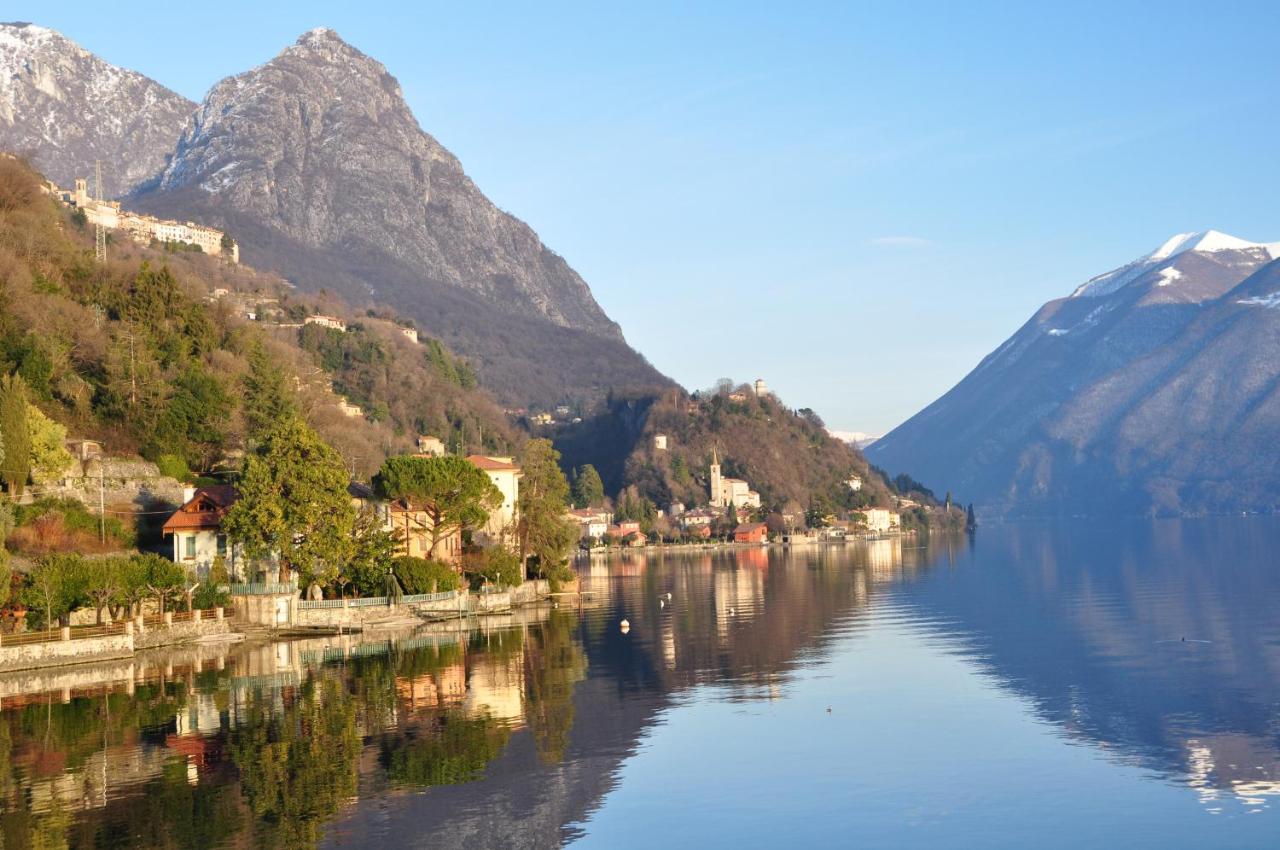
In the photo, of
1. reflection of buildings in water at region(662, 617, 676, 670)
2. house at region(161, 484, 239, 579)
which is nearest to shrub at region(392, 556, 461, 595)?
house at region(161, 484, 239, 579)

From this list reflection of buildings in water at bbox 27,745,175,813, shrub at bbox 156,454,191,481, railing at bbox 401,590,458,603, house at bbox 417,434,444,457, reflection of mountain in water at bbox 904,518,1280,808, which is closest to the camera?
reflection of buildings in water at bbox 27,745,175,813

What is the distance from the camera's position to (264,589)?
70.8 meters

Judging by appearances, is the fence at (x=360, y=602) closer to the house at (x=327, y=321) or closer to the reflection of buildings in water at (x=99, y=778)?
the reflection of buildings in water at (x=99, y=778)

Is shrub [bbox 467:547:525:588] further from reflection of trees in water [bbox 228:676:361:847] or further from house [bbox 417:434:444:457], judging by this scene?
house [bbox 417:434:444:457]

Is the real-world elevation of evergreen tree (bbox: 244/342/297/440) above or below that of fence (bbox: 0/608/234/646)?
above

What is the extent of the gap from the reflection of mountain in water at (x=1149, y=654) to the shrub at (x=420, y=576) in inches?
1072

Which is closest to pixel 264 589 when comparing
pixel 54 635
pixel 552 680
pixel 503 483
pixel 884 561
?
pixel 54 635

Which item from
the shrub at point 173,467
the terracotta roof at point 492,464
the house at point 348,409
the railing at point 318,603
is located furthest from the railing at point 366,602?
the house at point 348,409

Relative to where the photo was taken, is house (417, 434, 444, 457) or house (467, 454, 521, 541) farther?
house (417, 434, 444, 457)

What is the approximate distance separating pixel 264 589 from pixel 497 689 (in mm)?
22546

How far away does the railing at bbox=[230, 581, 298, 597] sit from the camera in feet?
232

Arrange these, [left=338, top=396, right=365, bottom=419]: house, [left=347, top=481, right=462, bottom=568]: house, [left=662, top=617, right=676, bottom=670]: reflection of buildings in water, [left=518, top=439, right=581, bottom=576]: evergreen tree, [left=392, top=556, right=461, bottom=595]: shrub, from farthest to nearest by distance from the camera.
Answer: [left=338, top=396, right=365, bottom=419]: house
[left=518, top=439, right=581, bottom=576]: evergreen tree
[left=347, top=481, right=462, bottom=568]: house
[left=392, top=556, right=461, bottom=595]: shrub
[left=662, top=617, right=676, bottom=670]: reflection of buildings in water

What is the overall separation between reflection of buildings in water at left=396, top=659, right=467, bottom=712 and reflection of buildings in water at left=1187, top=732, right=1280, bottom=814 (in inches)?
910

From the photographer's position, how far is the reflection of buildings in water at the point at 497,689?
47.5 meters
